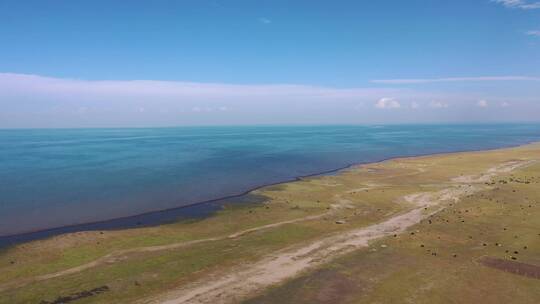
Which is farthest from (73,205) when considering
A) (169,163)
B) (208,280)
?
(169,163)

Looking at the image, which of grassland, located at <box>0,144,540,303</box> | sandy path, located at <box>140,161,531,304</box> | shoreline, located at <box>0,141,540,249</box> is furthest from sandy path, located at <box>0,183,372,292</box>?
shoreline, located at <box>0,141,540,249</box>

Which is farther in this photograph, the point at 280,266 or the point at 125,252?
the point at 125,252

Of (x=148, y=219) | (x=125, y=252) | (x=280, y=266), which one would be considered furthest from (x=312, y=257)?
(x=148, y=219)

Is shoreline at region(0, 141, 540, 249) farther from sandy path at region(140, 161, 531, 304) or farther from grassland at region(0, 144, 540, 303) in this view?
sandy path at region(140, 161, 531, 304)

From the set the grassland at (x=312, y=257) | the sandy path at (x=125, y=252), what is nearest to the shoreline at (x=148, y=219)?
the grassland at (x=312, y=257)

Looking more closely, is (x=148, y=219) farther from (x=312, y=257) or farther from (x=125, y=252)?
(x=312, y=257)

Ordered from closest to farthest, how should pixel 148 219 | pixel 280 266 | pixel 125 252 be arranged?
pixel 280 266 → pixel 125 252 → pixel 148 219
